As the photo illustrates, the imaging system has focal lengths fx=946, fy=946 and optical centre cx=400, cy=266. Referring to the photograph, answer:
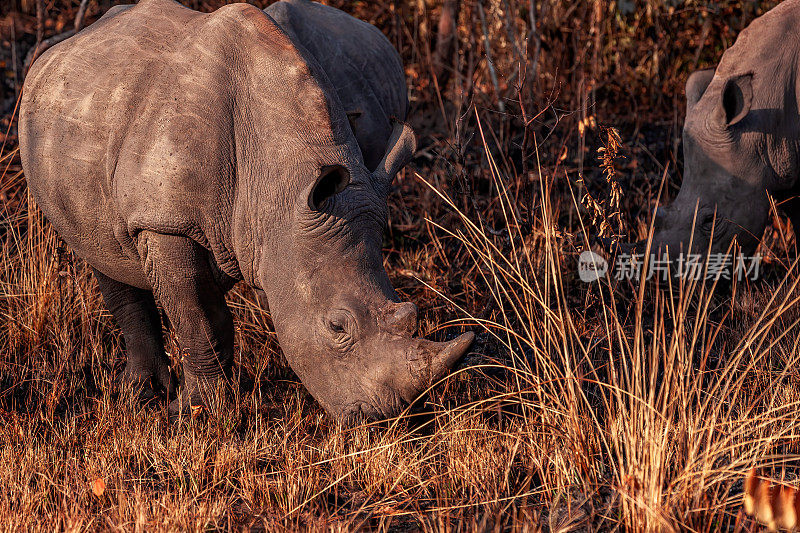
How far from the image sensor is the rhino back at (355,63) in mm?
4766

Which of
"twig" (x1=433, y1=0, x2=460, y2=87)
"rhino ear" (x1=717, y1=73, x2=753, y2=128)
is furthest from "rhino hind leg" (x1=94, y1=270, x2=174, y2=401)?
"twig" (x1=433, y1=0, x2=460, y2=87)

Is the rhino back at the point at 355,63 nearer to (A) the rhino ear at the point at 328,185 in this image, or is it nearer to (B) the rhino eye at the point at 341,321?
(A) the rhino ear at the point at 328,185

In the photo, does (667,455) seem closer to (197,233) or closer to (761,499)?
(761,499)

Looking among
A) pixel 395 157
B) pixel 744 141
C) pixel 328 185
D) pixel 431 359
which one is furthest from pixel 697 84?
pixel 431 359

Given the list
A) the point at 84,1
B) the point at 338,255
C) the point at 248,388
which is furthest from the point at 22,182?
the point at 338,255

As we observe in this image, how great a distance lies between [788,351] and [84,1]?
17.5 ft

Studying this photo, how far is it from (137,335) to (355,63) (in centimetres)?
187

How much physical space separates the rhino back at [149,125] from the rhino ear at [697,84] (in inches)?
129

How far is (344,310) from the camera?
12.4ft

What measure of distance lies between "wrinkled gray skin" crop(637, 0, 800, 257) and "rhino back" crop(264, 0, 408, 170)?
2.06 metres

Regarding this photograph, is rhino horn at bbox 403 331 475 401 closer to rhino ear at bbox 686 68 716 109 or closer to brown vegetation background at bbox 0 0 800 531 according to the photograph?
brown vegetation background at bbox 0 0 800 531

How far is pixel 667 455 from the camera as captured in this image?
10.6 feet

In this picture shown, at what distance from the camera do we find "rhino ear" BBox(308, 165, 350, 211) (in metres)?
3.72

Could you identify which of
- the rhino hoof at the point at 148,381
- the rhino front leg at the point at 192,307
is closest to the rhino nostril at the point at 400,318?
the rhino front leg at the point at 192,307
